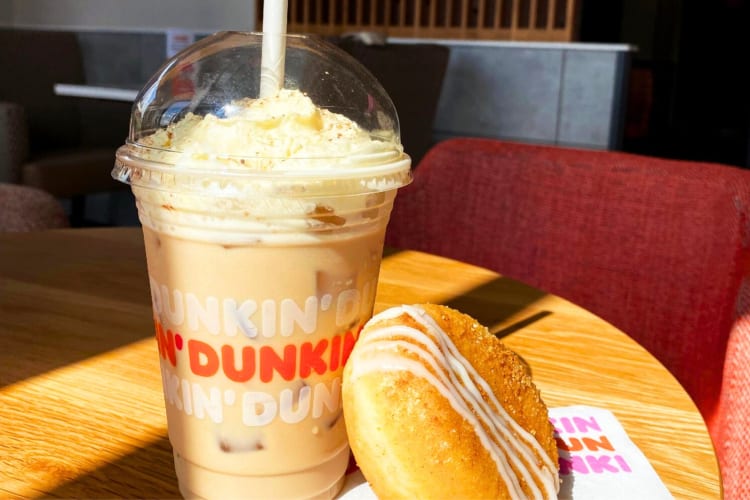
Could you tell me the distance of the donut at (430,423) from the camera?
1.47ft

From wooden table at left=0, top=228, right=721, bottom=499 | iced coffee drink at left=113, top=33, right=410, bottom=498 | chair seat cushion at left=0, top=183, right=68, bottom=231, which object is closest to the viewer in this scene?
iced coffee drink at left=113, top=33, right=410, bottom=498

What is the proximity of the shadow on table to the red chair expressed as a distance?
0.85 metres

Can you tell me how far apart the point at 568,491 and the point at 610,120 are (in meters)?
3.35

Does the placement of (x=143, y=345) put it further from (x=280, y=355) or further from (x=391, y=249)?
(x=391, y=249)

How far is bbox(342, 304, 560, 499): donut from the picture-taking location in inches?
17.7

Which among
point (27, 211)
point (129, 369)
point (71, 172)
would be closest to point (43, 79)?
point (71, 172)

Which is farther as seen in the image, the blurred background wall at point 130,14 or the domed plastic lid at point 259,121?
the blurred background wall at point 130,14

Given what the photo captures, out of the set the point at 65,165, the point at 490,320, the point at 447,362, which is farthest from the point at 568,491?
the point at 65,165

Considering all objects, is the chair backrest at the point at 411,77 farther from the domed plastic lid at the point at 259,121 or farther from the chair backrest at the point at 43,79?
the domed plastic lid at the point at 259,121

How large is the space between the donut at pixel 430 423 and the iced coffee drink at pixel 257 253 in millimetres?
35

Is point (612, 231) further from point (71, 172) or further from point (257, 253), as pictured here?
point (71, 172)

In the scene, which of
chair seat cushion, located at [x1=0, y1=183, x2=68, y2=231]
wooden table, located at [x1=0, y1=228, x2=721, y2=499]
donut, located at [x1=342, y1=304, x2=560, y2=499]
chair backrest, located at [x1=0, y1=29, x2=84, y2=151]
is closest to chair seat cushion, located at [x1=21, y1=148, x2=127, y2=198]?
chair backrest, located at [x1=0, y1=29, x2=84, y2=151]

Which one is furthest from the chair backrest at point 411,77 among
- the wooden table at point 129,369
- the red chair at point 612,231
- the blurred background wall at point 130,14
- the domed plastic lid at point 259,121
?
the domed plastic lid at point 259,121

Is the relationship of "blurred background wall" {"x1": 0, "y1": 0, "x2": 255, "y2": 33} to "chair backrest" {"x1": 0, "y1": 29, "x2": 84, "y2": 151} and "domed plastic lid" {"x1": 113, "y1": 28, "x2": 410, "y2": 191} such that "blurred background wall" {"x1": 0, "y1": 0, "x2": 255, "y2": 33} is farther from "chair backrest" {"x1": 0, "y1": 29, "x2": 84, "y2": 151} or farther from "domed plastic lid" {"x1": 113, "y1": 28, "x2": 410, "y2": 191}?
"domed plastic lid" {"x1": 113, "y1": 28, "x2": 410, "y2": 191}
